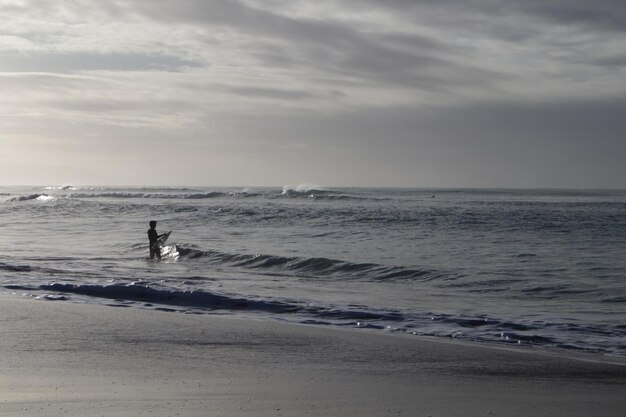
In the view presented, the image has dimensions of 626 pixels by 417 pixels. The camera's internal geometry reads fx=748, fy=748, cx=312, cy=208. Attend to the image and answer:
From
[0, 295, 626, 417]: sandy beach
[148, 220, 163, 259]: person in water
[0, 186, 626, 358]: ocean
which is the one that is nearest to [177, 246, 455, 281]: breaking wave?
[0, 186, 626, 358]: ocean

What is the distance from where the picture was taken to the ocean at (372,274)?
397 inches

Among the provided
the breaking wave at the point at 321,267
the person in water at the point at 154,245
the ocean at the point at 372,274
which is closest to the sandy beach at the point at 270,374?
the ocean at the point at 372,274

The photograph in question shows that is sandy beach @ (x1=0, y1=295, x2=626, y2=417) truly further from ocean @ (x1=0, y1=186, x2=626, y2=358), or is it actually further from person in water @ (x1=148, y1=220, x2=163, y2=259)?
person in water @ (x1=148, y1=220, x2=163, y2=259)

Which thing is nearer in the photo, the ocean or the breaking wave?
the ocean

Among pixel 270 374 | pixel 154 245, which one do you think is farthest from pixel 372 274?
pixel 270 374

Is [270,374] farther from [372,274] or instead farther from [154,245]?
[154,245]

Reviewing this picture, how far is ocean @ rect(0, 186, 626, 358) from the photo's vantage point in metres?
10.1

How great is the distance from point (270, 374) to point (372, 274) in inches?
394

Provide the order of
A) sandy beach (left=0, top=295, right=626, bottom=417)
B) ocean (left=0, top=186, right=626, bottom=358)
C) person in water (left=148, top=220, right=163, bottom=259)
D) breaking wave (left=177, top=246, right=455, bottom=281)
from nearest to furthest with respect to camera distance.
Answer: sandy beach (left=0, top=295, right=626, bottom=417)
ocean (left=0, top=186, right=626, bottom=358)
breaking wave (left=177, top=246, right=455, bottom=281)
person in water (left=148, top=220, right=163, bottom=259)

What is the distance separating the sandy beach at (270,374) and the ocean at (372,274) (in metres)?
1.37

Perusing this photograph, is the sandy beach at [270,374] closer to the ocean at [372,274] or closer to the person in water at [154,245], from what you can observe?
the ocean at [372,274]

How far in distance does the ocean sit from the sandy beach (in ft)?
4.51

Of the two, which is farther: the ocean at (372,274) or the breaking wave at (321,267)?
the breaking wave at (321,267)

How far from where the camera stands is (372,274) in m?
16.2
